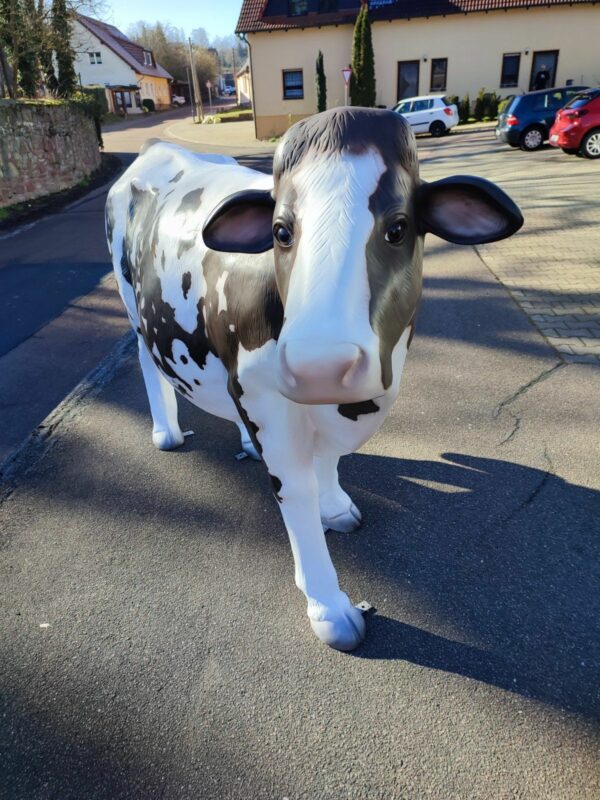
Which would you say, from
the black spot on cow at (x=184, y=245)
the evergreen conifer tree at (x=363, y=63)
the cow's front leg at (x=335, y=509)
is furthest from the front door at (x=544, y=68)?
the black spot on cow at (x=184, y=245)

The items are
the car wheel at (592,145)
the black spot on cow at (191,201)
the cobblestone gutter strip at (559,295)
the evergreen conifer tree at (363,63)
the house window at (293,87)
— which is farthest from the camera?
the house window at (293,87)

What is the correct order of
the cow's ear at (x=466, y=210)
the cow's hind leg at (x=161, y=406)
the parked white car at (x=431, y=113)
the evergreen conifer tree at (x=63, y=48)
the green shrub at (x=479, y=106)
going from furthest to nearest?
the green shrub at (x=479, y=106)
the parked white car at (x=431, y=113)
the evergreen conifer tree at (x=63, y=48)
the cow's hind leg at (x=161, y=406)
the cow's ear at (x=466, y=210)

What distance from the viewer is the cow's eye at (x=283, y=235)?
4.53 ft

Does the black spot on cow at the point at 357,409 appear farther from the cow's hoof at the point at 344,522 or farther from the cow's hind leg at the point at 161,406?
the cow's hind leg at the point at 161,406

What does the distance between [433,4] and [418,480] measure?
27.2m

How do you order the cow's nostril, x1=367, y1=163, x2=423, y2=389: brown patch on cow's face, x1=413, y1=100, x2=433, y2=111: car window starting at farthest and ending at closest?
x1=413, y1=100, x2=433, y2=111: car window → x1=367, y1=163, x2=423, y2=389: brown patch on cow's face → the cow's nostril

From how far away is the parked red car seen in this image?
12.3m

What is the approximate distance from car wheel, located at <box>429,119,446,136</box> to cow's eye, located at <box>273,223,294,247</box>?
77.3 ft

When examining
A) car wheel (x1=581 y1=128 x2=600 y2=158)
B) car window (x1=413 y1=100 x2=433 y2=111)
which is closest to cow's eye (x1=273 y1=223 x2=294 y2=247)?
car wheel (x1=581 y1=128 x2=600 y2=158)

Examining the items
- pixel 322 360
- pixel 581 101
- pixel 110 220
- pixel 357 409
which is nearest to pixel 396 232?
pixel 322 360

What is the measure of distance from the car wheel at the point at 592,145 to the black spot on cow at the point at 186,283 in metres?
13.7

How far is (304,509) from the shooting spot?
2.00m

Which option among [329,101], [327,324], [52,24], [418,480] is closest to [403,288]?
[327,324]

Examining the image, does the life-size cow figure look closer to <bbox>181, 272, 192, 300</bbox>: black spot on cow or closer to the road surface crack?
<bbox>181, 272, 192, 300</bbox>: black spot on cow
